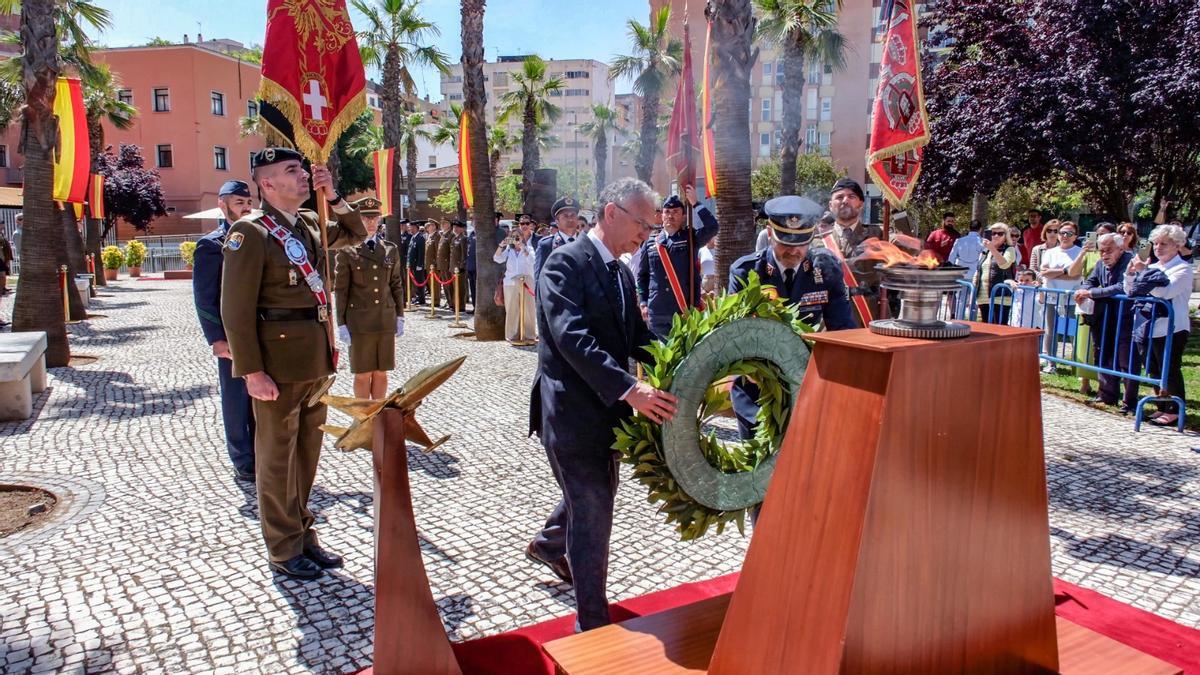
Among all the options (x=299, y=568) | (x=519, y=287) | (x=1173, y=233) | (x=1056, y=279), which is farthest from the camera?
(x=519, y=287)

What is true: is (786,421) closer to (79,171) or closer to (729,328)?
(729,328)

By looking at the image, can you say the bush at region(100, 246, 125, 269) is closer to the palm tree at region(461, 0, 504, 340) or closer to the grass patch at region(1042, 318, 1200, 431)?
the palm tree at region(461, 0, 504, 340)

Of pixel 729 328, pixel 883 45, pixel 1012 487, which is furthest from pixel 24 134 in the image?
pixel 1012 487

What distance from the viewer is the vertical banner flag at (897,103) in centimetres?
619

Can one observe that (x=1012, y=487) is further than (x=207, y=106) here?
No

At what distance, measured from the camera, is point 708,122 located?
8.25m

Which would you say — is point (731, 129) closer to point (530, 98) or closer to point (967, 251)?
point (967, 251)

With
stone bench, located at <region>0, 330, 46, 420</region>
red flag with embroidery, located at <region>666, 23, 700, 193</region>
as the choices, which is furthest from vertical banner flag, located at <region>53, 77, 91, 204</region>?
red flag with embroidery, located at <region>666, 23, 700, 193</region>

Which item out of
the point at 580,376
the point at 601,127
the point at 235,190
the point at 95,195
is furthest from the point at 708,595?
the point at 601,127

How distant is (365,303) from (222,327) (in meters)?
1.24

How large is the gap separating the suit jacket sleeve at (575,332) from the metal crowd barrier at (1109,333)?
15.9 feet

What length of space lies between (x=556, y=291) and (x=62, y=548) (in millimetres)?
3403

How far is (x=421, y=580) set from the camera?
2.82m

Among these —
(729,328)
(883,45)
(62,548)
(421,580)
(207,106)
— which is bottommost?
(62,548)
